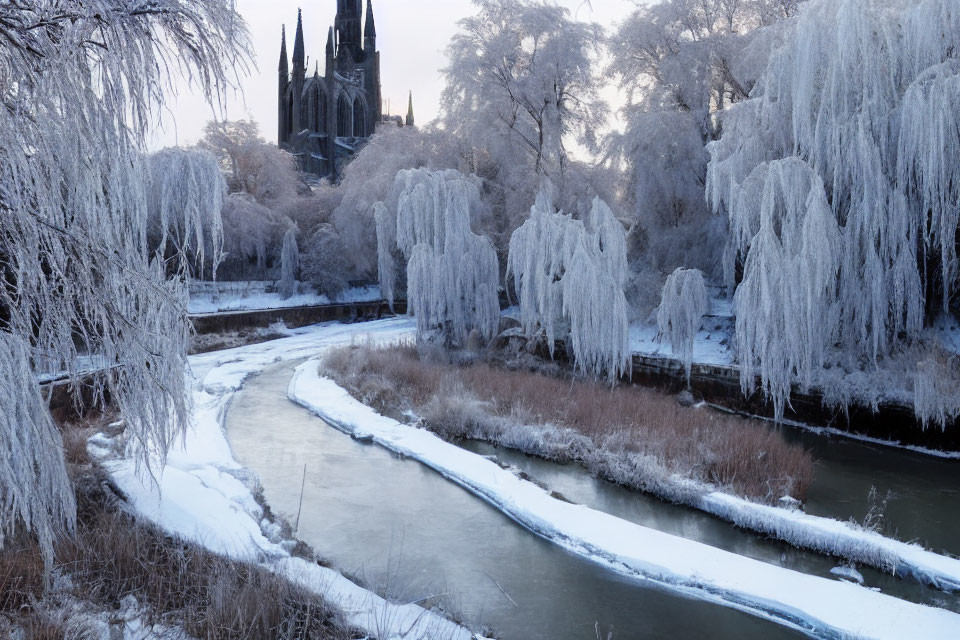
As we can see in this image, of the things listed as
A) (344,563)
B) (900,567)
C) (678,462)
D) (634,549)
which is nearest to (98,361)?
(344,563)

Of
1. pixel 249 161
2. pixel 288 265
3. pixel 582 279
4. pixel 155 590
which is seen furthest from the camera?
pixel 249 161

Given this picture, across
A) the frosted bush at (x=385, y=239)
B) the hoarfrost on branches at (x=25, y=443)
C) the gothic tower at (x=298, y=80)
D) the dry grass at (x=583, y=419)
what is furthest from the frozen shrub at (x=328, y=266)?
the gothic tower at (x=298, y=80)

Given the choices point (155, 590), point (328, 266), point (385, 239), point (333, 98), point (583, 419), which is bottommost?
point (583, 419)

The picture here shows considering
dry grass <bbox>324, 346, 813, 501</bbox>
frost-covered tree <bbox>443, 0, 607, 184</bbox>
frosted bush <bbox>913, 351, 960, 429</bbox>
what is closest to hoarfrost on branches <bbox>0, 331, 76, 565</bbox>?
dry grass <bbox>324, 346, 813, 501</bbox>

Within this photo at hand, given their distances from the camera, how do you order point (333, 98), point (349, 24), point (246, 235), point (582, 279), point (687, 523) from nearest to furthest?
point (687, 523), point (582, 279), point (246, 235), point (333, 98), point (349, 24)

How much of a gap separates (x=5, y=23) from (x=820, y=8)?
11.3m

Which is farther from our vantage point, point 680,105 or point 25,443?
point 680,105

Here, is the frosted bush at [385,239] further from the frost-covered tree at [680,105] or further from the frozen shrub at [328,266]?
the frost-covered tree at [680,105]

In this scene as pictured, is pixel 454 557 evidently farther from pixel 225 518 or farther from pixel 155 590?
pixel 155 590

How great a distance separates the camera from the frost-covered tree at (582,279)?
13.0m

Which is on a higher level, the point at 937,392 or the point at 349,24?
the point at 349,24

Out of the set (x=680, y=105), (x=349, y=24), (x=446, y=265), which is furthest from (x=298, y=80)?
(x=446, y=265)

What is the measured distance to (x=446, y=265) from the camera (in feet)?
53.4

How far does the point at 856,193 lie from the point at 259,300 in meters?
20.4
